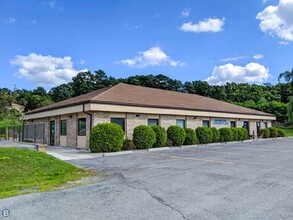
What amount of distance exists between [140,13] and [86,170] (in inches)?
487

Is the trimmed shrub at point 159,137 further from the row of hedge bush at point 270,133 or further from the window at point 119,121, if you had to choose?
the row of hedge bush at point 270,133

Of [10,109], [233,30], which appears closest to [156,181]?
[10,109]

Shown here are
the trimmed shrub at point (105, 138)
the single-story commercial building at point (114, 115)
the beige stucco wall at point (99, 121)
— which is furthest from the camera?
the beige stucco wall at point (99, 121)

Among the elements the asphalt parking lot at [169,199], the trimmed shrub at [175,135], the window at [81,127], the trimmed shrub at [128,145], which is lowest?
the asphalt parking lot at [169,199]

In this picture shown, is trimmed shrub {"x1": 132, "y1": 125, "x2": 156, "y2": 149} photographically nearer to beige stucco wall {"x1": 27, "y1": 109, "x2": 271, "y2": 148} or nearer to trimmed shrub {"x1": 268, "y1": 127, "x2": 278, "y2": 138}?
beige stucco wall {"x1": 27, "y1": 109, "x2": 271, "y2": 148}

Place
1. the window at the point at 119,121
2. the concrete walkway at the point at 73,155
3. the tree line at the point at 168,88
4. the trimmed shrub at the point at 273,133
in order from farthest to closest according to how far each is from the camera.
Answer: the tree line at the point at 168,88 → the trimmed shrub at the point at 273,133 → the window at the point at 119,121 → the concrete walkway at the point at 73,155

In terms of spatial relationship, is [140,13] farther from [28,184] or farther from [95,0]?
[28,184]

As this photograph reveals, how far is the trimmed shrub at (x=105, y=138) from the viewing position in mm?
14195

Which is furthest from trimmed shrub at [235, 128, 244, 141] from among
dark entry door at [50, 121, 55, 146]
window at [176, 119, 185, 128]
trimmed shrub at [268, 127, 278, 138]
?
dark entry door at [50, 121, 55, 146]

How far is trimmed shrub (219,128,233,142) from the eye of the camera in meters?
22.5

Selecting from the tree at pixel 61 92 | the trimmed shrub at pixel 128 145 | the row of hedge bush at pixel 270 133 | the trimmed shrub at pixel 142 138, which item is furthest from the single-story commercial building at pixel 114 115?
the tree at pixel 61 92

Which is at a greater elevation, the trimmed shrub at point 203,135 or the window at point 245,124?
the window at point 245,124

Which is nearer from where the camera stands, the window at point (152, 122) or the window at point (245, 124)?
the window at point (152, 122)

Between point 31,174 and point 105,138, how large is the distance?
6.66 metres
